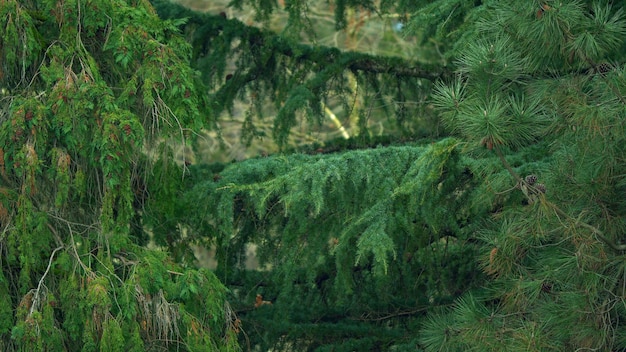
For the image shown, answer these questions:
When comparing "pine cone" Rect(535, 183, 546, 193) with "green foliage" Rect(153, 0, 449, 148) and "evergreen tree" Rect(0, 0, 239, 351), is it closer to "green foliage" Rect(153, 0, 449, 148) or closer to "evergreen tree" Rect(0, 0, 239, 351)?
"evergreen tree" Rect(0, 0, 239, 351)

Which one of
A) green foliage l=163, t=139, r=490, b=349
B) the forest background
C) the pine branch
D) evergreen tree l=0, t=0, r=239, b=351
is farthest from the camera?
green foliage l=163, t=139, r=490, b=349

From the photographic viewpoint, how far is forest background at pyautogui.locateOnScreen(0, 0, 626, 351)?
5672mm

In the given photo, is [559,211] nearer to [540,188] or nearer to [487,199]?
[540,188]

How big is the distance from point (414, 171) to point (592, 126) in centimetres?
107

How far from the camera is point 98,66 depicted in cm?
666

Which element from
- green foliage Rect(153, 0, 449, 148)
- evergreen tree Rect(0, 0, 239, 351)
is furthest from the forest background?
green foliage Rect(153, 0, 449, 148)

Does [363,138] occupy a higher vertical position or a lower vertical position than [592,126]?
lower

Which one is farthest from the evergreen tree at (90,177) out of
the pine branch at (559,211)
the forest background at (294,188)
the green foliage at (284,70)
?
the green foliage at (284,70)

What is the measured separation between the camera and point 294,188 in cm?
632

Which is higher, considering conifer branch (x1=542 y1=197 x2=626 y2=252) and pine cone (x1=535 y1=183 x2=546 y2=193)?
pine cone (x1=535 y1=183 x2=546 y2=193)

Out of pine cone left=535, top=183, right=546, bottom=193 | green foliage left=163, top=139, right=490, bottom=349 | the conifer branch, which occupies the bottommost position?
green foliage left=163, top=139, right=490, bottom=349

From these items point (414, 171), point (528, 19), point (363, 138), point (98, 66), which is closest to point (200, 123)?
point (98, 66)

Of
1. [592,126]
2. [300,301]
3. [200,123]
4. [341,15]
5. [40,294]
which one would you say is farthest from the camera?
[341,15]

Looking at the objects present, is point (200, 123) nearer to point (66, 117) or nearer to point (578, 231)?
point (66, 117)
